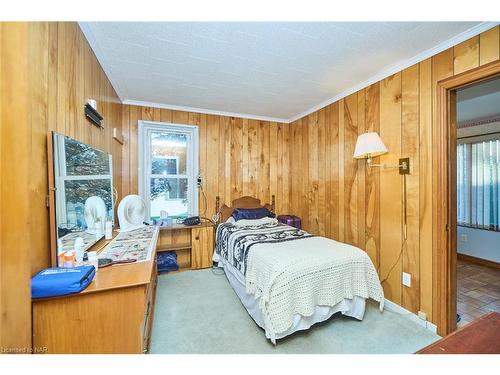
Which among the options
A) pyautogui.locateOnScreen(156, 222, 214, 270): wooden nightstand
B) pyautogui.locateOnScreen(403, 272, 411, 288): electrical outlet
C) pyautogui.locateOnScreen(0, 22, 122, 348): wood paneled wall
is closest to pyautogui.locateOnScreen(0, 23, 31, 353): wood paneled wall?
pyautogui.locateOnScreen(0, 22, 122, 348): wood paneled wall

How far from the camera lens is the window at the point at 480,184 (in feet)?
10.8

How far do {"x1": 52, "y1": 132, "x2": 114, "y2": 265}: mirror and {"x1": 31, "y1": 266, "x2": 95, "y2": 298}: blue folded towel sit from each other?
0.58ft

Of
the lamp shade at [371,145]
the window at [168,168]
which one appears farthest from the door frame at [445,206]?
the window at [168,168]

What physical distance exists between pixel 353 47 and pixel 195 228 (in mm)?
2834

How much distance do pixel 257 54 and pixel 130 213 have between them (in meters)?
2.09

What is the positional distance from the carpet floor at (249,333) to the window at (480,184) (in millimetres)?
2661

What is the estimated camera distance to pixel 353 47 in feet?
6.36

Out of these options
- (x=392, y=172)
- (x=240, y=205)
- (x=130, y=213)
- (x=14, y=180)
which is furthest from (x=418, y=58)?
(x=130, y=213)

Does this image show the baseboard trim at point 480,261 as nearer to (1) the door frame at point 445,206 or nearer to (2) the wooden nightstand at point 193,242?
(1) the door frame at point 445,206

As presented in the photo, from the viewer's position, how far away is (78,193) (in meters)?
1.47

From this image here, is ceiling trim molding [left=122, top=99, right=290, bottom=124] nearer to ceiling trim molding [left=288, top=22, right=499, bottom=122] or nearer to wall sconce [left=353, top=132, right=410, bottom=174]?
ceiling trim molding [left=288, top=22, right=499, bottom=122]

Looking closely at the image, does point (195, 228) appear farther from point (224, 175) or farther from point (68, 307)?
point (68, 307)

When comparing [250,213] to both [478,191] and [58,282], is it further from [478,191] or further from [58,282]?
[478,191]
